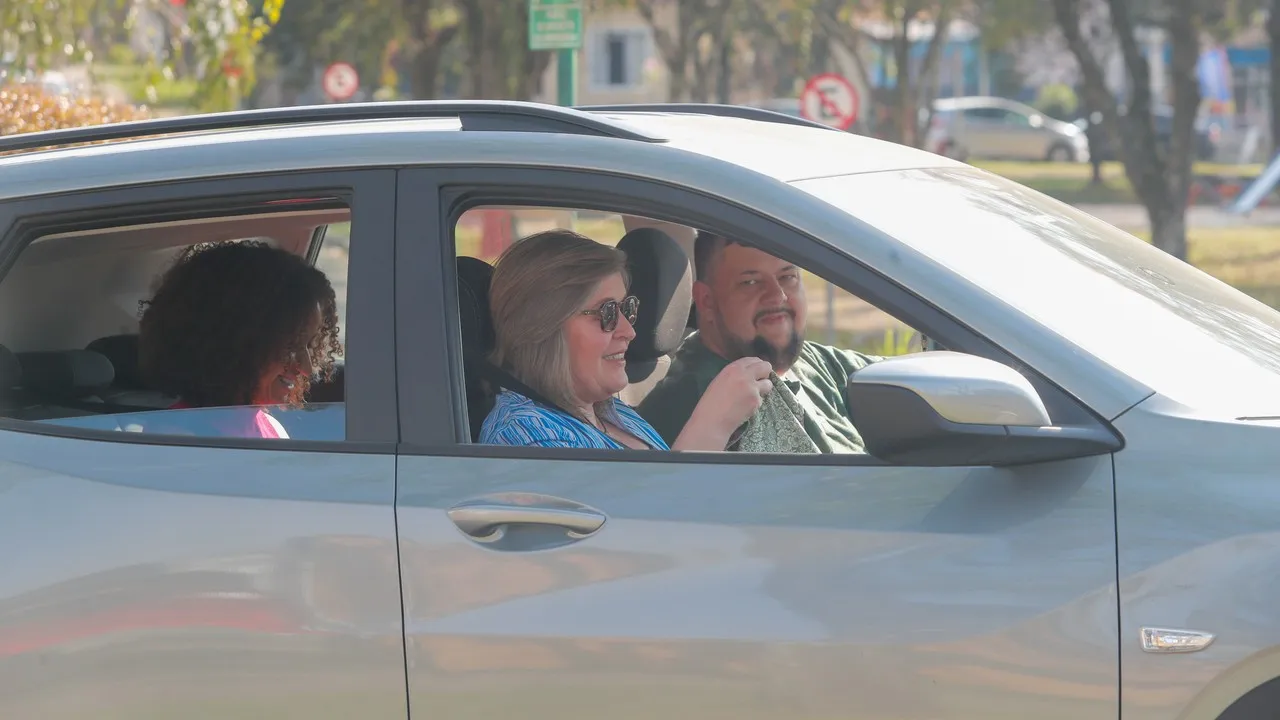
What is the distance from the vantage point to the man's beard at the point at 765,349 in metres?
3.68

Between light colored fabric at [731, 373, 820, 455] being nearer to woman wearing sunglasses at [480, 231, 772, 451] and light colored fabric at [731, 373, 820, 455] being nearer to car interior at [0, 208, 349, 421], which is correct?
woman wearing sunglasses at [480, 231, 772, 451]

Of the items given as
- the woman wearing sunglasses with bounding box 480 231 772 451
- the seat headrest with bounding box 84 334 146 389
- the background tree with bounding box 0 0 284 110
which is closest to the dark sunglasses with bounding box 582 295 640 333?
the woman wearing sunglasses with bounding box 480 231 772 451

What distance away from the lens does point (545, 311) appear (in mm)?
3115

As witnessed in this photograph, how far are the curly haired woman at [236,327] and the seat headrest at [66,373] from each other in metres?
0.09

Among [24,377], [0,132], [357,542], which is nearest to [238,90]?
[0,132]

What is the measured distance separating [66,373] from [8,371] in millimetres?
270

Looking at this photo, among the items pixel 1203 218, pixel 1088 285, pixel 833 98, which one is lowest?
pixel 1203 218

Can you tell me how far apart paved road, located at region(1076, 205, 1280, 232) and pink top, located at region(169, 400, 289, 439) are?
2232 cm

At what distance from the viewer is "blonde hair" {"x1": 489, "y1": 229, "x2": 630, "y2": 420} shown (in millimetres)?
3105

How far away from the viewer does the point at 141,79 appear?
1125 centimetres

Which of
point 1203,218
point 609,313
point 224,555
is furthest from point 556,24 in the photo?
point 1203,218

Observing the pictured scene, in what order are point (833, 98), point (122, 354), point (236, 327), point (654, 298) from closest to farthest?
point (236, 327)
point (122, 354)
point (654, 298)
point (833, 98)

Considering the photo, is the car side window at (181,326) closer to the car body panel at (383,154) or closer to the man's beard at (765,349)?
the car body panel at (383,154)

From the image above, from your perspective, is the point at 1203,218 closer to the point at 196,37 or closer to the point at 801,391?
the point at 196,37
